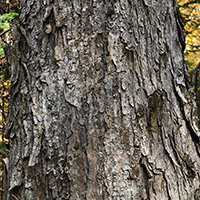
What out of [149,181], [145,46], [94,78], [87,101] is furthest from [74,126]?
[145,46]

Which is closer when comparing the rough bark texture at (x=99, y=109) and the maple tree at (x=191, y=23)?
the rough bark texture at (x=99, y=109)

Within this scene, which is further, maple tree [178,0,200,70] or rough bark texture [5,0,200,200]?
maple tree [178,0,200,70]

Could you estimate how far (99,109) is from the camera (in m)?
1.01

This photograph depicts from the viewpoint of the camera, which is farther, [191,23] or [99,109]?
[191,23]

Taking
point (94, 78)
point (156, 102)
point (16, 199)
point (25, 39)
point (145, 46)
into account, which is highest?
point (25, 39)

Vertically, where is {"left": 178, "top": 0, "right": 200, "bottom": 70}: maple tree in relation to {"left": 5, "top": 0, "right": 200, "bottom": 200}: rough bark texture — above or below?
above

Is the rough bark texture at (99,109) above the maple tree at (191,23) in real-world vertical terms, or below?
below

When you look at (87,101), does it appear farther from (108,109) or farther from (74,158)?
(74,158)

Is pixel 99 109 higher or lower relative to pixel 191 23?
lower

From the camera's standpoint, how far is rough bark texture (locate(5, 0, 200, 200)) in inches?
38.1

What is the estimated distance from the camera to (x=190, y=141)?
1180 mm

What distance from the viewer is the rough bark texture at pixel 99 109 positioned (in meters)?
0.97

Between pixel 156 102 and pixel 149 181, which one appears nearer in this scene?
pixel 149 181

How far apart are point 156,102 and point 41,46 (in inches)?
25.4
